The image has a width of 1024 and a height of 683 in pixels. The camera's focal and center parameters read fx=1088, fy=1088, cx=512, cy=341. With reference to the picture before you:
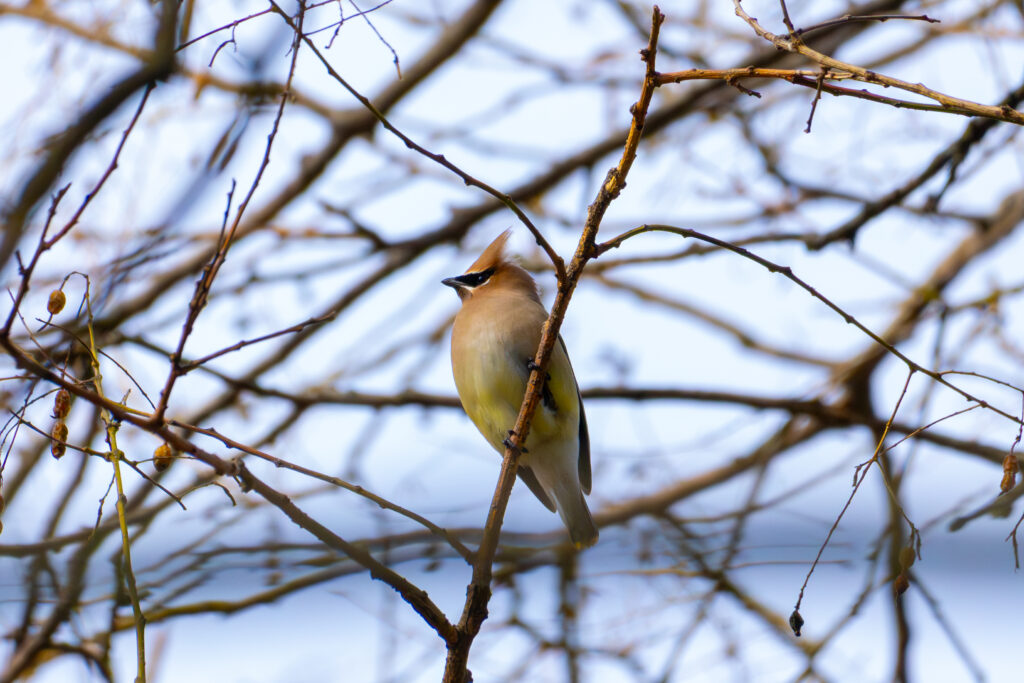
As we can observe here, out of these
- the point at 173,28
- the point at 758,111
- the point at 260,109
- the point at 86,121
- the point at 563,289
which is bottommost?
the point at 563,289

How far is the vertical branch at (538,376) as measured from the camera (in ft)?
8.20

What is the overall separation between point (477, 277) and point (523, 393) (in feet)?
3.31

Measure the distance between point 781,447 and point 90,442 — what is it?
3.77 m

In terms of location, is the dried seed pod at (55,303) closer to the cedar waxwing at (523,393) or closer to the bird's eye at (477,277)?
the cedar waxwing at (523,393)

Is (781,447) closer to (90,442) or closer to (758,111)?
(758,111)

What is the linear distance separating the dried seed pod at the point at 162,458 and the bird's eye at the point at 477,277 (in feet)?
10.2

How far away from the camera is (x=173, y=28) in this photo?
2.41m

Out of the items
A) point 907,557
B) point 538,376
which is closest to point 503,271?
point 538,376

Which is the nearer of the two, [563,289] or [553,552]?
[563,289]

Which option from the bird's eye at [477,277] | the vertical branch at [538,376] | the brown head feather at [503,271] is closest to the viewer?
the vertical branch at [538,376]

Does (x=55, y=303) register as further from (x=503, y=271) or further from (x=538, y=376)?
(x=503, y=271)

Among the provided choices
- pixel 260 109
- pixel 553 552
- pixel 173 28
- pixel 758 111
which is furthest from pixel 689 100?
pixel 173 28

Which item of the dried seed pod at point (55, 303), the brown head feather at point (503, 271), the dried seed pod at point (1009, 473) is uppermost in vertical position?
the brown head feather at point (503, 271)

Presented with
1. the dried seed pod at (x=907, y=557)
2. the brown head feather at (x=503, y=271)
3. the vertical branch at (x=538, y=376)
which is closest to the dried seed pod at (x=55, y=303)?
the vertical branch at (x=538, y=376)
